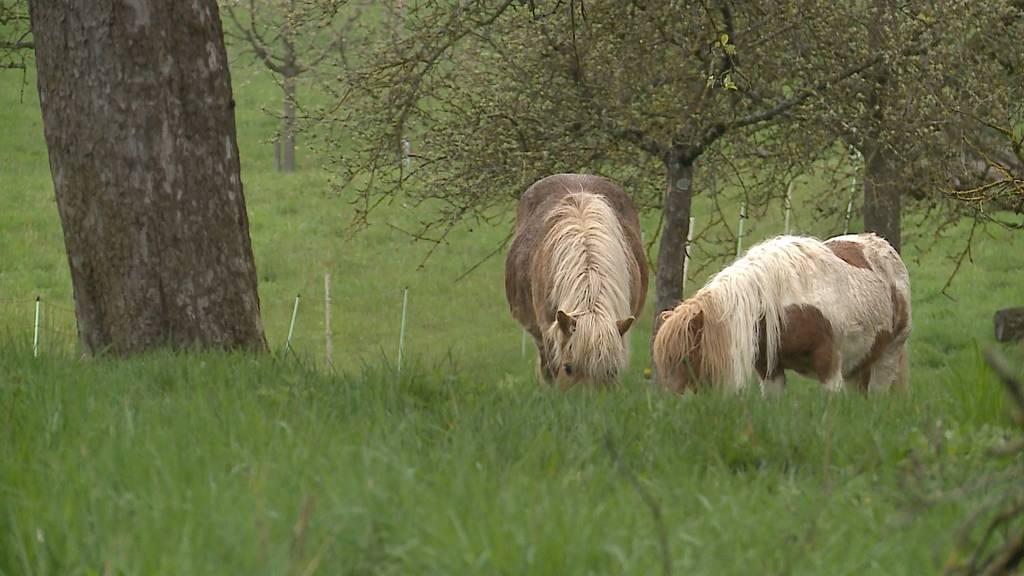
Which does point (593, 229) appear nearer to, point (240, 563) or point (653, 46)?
point (653, 46)

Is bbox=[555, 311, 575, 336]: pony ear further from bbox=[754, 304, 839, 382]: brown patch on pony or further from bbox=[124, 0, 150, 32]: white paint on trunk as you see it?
bbox=[124, 0, 150, 32]: white paint on trunk

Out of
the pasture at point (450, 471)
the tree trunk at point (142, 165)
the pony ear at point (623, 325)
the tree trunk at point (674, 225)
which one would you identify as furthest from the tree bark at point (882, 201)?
the tree trunk at point (142, 165)

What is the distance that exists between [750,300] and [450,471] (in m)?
5.99

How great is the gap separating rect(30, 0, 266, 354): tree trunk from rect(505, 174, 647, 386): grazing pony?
111 inches

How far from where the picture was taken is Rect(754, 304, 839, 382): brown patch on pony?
9.83 m

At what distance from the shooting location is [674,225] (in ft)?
45.1

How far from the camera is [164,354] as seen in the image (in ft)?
20.1

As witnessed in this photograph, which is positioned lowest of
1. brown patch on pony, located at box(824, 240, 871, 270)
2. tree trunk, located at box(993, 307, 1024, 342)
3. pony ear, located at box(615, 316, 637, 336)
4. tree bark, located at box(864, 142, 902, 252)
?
tree trunk, located at box(993, 307, 1024, 342)

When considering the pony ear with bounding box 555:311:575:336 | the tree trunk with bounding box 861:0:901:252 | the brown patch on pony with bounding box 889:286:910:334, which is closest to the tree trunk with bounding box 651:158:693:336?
the tree trunk with bounding box 861:0:901:252

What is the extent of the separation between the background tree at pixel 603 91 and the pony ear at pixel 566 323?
11.2ft

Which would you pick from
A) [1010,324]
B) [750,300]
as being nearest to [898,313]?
[750,300]

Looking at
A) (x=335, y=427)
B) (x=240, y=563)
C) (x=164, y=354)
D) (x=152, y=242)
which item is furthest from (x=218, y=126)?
(x=240, y=563)

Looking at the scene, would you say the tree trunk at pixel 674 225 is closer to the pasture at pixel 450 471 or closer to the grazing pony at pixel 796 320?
the grazing pony at pixel 796 320

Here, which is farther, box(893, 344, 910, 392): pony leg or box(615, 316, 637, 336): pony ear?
box(893, 344, 910, 392): pony leg
